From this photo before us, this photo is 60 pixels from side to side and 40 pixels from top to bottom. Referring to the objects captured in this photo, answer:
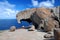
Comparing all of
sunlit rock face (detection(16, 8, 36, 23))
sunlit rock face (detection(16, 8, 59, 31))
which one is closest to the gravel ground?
sunlit rock face (detection(16, 8, 59, 31))

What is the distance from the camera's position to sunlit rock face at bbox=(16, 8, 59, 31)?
1246cm

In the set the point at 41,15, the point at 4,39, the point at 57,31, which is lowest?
the point at 4,39

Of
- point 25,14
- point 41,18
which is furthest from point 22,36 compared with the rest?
point 25,14

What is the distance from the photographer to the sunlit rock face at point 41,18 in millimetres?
12463

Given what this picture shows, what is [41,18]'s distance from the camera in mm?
17188

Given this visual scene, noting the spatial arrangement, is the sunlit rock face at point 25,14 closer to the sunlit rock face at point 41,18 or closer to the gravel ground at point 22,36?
the sunlit rock face at point 41,18

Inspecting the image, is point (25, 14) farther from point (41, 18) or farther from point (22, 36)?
point (22, 36)

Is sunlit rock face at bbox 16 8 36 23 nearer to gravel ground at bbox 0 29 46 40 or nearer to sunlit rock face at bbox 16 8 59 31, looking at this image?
sunlit rock face at bbox 16 8 59 31

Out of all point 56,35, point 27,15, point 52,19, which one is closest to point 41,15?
point 52,19

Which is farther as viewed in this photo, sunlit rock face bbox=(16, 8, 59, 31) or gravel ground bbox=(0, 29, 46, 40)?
sunlit rock face bbox=(16, 8, 59, 31)

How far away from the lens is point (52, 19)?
1295cm

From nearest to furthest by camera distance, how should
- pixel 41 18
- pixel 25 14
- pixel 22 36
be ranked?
pixel 22 36 → pixel 41 18 → pixel 25 14

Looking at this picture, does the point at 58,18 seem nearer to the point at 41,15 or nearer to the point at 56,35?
the point at 41,15

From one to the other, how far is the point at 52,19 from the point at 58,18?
602 millimetres
